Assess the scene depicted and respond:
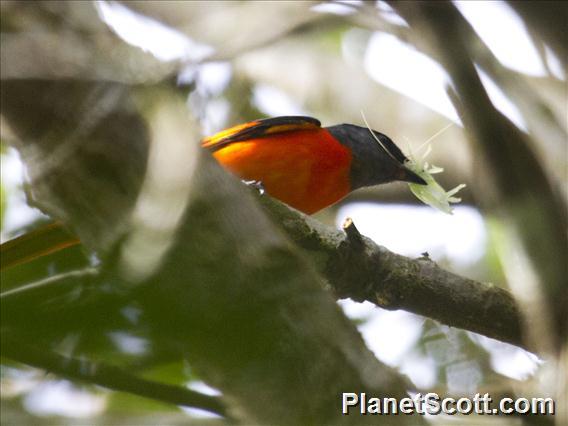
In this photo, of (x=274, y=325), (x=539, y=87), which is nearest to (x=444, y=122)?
(x=539, y=87)

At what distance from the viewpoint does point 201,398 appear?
2287 mm

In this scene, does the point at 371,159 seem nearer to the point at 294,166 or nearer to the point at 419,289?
the point at 294,166

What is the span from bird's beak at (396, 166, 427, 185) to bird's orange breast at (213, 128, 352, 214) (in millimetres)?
542

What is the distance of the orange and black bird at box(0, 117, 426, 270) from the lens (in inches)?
190

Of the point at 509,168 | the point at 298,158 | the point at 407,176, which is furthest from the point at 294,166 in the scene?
the point at 509,168

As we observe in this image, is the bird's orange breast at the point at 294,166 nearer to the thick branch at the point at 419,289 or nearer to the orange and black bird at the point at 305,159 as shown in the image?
the orange and black bird at the point at 305,159

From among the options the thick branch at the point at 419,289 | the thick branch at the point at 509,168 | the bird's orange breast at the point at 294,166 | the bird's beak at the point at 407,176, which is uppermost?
the bird's beak at the point at 407,176

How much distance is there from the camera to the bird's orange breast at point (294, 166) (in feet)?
15.8

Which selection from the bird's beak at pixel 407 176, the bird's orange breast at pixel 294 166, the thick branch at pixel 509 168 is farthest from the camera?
the bird's beak at pixel 407 176

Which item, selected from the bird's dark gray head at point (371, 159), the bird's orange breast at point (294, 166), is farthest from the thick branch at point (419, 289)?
the bird's dark gray head at point (371, 159)

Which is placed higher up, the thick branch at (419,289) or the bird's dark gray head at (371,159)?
the bird's dark gray head at (371,159)

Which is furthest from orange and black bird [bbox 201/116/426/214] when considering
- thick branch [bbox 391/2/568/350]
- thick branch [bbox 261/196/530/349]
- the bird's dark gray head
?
thick branch [bbox 391/2/568/350]

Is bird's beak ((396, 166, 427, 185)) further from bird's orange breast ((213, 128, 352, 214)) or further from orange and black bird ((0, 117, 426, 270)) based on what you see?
bird's orange breast ((213, 128, 352, 214))

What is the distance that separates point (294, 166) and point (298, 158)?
0.08 m
